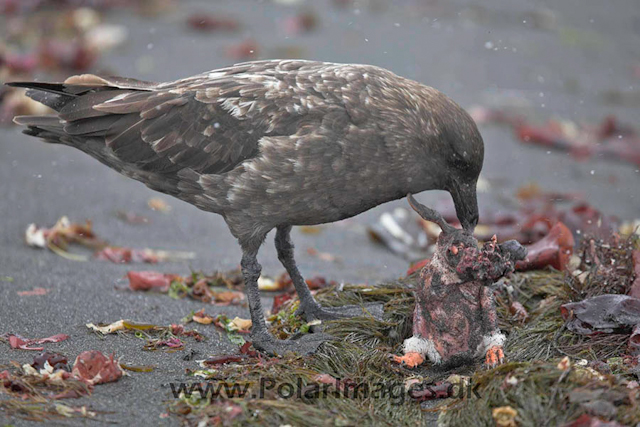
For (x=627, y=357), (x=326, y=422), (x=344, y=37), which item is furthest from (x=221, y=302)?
(x=344, y=37)

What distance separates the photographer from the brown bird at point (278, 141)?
5.05m

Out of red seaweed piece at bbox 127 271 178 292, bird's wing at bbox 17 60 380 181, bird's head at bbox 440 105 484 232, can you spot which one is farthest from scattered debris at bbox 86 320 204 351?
bird's head at bbox 440 105 484 232

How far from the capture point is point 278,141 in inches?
202

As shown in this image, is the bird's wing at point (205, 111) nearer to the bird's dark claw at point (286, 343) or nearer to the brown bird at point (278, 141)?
the brown bird at point (278, 141)

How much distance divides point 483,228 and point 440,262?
3.41m

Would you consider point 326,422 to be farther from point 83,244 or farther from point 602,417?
point 83,244

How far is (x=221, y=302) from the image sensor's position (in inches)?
241

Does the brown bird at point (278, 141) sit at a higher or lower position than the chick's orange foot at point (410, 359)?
higher

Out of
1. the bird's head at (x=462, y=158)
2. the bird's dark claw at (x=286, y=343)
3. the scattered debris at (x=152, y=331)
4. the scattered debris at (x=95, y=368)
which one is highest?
the bird's head at (x=462, y=158)

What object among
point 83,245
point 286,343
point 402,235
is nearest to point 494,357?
point 286,343

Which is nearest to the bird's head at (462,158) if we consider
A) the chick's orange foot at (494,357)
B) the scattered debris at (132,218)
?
the chick's orange foot at (494,357)

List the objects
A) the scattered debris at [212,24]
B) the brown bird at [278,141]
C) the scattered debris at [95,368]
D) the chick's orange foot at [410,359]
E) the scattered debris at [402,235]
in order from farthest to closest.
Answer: the scattered debris at [212,24] < the scattered debris at [402,235] < the brown bird at [278,141] < the chick's orange foot at [410,359] < the scattered debris at [95,368]

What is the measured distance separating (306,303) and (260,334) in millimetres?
533

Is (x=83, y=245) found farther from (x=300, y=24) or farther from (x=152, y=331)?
(x=300, y=24)
